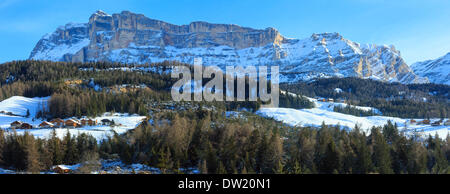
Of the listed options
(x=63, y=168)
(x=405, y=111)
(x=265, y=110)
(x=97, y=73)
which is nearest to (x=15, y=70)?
(x=97, y=73)

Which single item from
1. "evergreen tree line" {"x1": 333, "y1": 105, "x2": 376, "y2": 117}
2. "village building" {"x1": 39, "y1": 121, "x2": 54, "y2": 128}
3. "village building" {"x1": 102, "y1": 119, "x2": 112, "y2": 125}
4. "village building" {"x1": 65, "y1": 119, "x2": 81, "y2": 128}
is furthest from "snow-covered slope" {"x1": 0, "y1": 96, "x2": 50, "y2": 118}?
"evergreen tree line" {"x1": 333, "y1": 105, "x2": 376, "y2": 117}

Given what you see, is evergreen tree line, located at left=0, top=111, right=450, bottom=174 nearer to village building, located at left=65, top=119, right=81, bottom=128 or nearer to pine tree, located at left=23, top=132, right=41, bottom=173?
pine tree, located at left=23, top=132, right=41, bottom=173

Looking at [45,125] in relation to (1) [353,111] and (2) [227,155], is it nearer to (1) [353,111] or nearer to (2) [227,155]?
(2) [227,155]

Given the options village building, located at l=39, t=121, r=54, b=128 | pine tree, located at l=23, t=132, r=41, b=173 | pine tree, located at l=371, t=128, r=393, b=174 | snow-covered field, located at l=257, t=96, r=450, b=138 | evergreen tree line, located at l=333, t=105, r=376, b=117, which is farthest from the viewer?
evergreen tree line, located at l=333, t=105, r=376, b=117

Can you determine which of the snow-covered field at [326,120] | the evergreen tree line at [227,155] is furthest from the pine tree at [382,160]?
the snow-covered field at [326,120]

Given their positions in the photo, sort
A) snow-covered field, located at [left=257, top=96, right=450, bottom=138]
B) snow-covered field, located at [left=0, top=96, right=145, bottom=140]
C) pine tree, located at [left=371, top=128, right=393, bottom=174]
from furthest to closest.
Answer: snow-covered field, located at [left=257, top=96, right=450, bottom=138] < snow-covered field, located at [left=0, top=96, right=145, bottom=140] < pine tree, located at [left=371, top=128, right=393, bottom=174]

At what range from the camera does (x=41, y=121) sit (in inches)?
3807

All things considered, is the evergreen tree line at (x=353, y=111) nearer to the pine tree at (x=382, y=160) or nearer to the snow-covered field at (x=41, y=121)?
the snow-covered field at (x=41, y=121)

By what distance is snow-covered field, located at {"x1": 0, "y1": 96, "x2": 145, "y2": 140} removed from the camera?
75.6 metres

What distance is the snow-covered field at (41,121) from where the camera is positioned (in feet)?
248

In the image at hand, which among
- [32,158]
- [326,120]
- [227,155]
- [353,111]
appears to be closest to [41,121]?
[32,158]

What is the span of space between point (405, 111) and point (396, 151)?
446 feet

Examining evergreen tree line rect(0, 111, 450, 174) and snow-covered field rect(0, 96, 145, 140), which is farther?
snow-covered field rect(0, 96, 145, 140)
